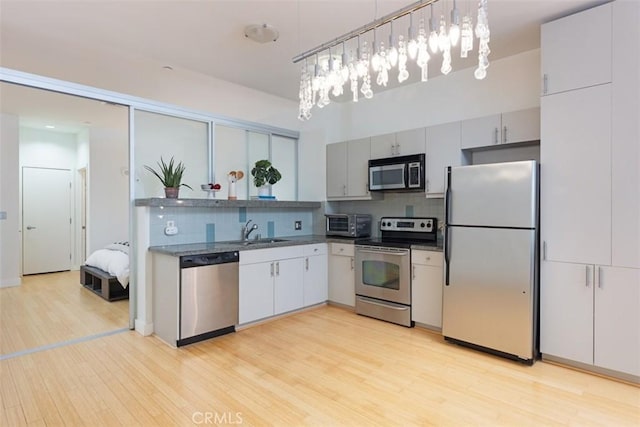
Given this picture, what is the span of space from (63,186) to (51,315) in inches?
154

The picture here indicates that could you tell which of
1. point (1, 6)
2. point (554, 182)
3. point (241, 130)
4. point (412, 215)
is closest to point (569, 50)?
point (554, 182)

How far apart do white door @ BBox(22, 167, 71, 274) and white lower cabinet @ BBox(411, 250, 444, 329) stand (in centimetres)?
681

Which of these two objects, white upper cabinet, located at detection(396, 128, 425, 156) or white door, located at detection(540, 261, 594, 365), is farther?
white upper cabinet, located at detection(396, 128, 425, 156)

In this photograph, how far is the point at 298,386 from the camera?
239cm

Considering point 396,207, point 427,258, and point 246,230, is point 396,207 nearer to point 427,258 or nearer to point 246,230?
point 427,258

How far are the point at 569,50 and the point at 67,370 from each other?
461cm

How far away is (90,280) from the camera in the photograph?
17.5ft

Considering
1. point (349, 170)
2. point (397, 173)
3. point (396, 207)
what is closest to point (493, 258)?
point (397, 173)

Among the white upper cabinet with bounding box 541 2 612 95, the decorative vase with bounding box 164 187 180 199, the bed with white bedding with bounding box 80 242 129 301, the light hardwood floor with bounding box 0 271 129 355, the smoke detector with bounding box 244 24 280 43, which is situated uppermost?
the smoke detector with bounding box 244 24 280 43

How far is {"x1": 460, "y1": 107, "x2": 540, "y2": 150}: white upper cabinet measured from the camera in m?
3.08

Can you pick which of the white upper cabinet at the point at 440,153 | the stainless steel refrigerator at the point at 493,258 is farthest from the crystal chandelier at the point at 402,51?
the white upper cabinet at the point at 440,153

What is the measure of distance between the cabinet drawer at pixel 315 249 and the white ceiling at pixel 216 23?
2.10m

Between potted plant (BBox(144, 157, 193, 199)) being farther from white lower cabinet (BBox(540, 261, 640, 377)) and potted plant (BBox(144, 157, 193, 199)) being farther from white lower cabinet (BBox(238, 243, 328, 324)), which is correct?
white lower cabinet (BBox(540, 261, 640, 377))

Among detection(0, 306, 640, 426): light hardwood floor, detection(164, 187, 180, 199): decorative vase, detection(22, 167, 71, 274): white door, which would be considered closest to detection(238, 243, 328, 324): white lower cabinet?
detection(0, 306, 640, 426): light hardwood floor
